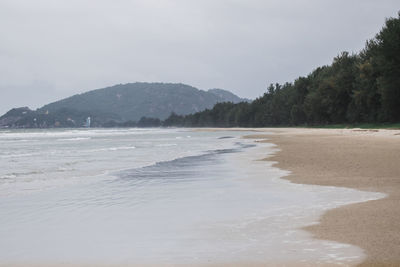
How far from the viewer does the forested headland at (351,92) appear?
51797 millimetres

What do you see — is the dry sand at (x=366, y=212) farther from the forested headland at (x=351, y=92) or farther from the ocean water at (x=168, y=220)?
the forested headland at (x=351, y=92)

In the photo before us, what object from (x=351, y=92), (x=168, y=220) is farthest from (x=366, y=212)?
(x=351, y=92)

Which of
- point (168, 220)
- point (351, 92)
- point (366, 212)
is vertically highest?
point (351, 92)

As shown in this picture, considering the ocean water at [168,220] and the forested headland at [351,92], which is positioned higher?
the forested headland at [351,92]

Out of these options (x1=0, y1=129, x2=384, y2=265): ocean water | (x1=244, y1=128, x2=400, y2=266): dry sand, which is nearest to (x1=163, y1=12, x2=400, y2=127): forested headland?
(x1=244, y1=128, x2=400, y2=266): dry sand

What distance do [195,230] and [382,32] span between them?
52.6m

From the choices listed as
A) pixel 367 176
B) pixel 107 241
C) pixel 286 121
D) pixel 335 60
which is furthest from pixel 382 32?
pixel 286 121

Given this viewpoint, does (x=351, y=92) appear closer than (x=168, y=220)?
No

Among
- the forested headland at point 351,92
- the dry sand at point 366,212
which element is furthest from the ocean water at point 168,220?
the forested headland at point 351,92

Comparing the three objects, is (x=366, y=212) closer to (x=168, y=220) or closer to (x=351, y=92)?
(x=168, y=220)

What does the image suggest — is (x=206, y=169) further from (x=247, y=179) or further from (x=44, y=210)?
(x=44, y=210)

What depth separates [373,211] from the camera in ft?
24.9

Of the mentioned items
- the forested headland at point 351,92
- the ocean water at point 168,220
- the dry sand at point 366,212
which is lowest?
the ocean water at point 168,220

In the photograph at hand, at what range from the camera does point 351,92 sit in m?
77.0
